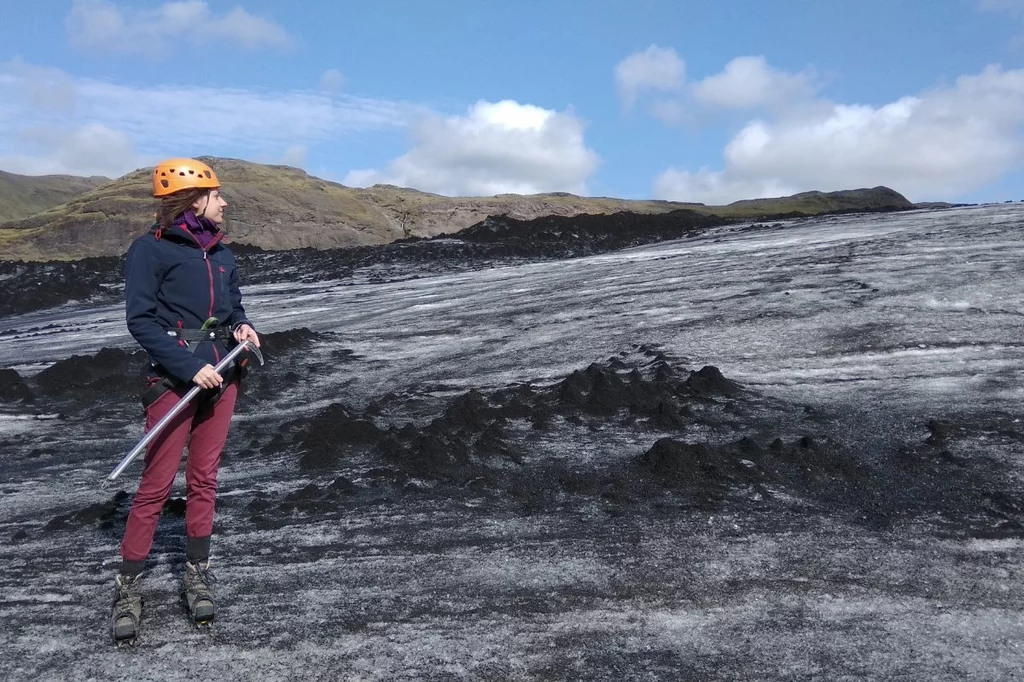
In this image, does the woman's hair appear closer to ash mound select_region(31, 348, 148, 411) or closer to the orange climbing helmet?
the orange climbing helmet

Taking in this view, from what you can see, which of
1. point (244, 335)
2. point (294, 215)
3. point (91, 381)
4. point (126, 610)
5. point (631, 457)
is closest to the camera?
point (126, 610)

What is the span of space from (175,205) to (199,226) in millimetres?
141

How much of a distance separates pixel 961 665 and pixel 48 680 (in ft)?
12.8

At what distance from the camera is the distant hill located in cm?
5581

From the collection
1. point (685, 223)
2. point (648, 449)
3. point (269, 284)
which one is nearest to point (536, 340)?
point (648, 449)

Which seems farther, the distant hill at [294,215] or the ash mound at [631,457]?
the distant hill at [294,215]

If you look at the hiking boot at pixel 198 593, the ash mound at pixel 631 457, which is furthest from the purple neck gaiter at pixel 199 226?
the ash mound at pixel 631 457

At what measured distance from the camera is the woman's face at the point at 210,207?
170 inches

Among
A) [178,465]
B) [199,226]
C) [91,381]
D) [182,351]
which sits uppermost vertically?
[199,226]

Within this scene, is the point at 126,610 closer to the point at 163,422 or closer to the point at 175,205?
the point at 163,422

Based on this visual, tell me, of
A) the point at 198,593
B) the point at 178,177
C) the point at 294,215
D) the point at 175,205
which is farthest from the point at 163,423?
the point at 294,215

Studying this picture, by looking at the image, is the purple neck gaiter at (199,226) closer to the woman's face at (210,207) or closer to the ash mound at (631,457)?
the woman's face at (210,207)

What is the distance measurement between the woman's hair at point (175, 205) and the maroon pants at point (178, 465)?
2.52 ft

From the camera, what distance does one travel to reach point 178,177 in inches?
167
